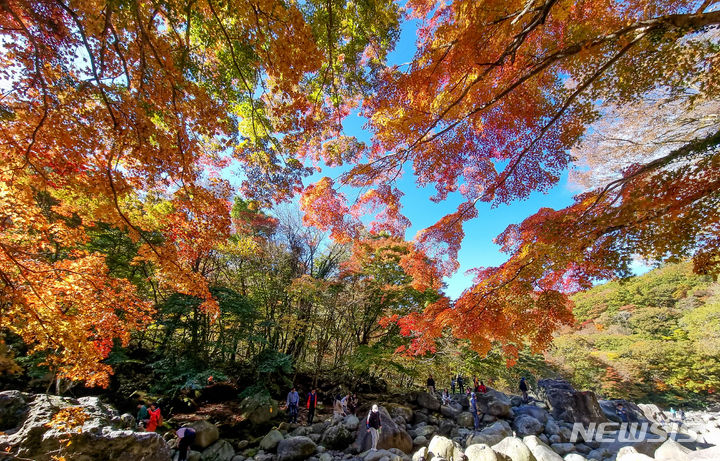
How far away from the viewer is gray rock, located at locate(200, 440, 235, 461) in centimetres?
544

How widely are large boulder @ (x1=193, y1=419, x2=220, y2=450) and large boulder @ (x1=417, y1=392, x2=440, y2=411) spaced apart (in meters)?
7.02

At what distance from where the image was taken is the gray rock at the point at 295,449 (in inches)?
219

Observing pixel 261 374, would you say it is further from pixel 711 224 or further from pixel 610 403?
pixel 610 403

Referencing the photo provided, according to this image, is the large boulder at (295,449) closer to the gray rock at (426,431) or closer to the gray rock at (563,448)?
the gray rock at (426,431)

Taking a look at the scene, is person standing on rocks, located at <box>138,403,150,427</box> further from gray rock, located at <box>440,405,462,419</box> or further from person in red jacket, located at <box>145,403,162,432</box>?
gray rock, located at <box>440,405,462,419</box>

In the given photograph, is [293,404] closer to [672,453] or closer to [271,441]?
[271,441]

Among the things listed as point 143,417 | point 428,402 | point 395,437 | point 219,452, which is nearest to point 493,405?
point 428,402

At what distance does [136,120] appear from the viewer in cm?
315

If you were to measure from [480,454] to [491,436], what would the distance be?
2.17 meters

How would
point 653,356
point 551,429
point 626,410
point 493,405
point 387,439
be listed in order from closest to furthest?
point 387,439 < point 551,429 < point 493,405 < point 626,410 < point 653,356

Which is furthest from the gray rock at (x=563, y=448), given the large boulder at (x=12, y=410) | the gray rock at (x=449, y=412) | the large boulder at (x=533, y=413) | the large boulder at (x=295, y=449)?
the large boulder at (x=12, y=410)

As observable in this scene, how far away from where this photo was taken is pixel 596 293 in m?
40.3

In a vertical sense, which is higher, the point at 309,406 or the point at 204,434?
the point at 309,406

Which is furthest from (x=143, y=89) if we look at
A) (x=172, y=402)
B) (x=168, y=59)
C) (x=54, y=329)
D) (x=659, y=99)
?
(x=659, y=99)
